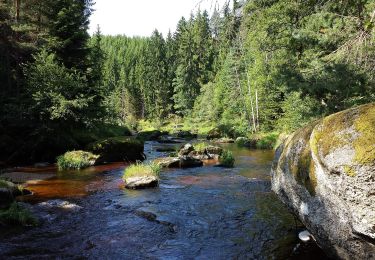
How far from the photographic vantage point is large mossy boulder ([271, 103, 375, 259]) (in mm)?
6156

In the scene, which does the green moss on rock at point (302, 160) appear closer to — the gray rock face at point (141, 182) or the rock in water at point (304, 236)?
the rock in water at point (304, 236)

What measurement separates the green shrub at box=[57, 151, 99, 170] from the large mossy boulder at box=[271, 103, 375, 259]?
55.6ft

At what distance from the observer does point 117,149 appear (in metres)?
25.7

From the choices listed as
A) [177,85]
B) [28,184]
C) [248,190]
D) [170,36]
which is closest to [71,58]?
[28,184]

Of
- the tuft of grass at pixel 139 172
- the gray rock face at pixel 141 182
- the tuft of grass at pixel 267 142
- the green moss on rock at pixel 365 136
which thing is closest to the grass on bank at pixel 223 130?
Answer: the tuft of grass at pixel 267 142

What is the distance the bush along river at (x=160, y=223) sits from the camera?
9109mm

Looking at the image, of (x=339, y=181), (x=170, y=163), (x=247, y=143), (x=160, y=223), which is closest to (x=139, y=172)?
(x=170, y=163)

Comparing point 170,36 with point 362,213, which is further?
point 170,36

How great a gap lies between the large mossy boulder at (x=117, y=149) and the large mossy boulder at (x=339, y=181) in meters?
18.2

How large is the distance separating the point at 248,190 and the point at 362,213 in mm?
9693

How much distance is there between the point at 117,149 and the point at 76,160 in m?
3.55

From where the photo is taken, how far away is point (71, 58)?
96.7 feet

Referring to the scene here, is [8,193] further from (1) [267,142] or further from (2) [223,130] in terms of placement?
(2) [223,130]

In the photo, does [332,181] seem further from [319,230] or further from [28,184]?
[28,184]
